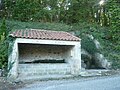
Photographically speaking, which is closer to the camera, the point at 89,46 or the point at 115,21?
the point at 89,46

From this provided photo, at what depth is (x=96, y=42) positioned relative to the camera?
20.0 meters

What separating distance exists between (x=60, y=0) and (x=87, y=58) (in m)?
8.54

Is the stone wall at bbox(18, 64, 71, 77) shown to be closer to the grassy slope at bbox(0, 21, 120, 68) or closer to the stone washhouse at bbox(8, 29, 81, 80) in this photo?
the stone washhouse at bbox(8, 29, 81, 80)

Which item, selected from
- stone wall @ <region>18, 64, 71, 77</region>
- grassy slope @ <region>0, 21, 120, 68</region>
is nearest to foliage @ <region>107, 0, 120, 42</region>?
grassy slope @ <region>0, 21, 120, 68</region>

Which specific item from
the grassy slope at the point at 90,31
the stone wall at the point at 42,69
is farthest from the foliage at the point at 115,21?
the stone wall at the point at 42,69

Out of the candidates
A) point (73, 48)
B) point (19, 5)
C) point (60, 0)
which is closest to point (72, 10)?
point (60, 0)

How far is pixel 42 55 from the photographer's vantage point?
17.3 meters

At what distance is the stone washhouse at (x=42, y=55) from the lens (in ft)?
47.0

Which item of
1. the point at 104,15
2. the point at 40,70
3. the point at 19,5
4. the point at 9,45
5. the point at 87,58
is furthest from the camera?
the point at 104,15

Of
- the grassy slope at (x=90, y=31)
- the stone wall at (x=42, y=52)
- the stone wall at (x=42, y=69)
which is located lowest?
the stone wall at (x=42, y=69)

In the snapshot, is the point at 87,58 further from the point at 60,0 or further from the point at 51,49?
the point at 60,0

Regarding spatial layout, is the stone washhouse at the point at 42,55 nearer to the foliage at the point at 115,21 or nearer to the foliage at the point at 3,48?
the foliage at the point at 3,48

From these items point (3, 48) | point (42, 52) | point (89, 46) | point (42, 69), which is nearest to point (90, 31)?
point (89, 46)

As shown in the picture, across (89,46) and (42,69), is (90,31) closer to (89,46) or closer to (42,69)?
(89,46)
